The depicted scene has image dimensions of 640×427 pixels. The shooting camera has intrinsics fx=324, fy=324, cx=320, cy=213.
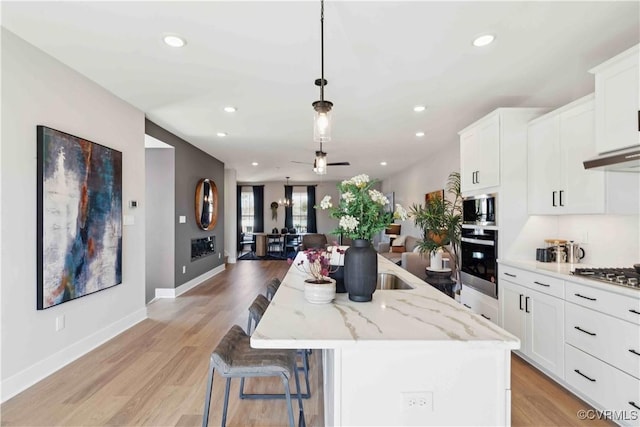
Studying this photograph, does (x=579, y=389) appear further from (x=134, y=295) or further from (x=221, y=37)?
(x=134, y=295)

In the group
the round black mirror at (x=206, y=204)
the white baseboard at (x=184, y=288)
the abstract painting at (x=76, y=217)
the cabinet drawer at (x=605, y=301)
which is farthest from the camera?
the round black mirror at (x=206, y=204)

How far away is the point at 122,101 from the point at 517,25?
3.87m

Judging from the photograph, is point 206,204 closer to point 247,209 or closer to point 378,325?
point 378,325

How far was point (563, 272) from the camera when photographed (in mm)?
2537

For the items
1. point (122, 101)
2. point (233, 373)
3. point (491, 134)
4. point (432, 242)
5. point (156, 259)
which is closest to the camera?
point (233, 373)

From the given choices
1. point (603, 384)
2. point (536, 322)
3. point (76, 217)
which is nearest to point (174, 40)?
point (76, 217)

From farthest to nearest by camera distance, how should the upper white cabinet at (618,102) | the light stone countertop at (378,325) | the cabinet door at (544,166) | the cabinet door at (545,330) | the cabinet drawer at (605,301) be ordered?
the cabinet door at (544,166) < the cabinet door at (545,330) < the upper white cabinet at (618,102) < the cabinet drawer at (605,301) < the light stone countertop at (378,325)

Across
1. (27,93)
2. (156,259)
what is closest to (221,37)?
(27,93)

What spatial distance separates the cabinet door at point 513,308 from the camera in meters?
2.92

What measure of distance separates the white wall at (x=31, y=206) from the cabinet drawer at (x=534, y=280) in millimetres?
4077

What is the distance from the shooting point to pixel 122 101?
3678 millimetres

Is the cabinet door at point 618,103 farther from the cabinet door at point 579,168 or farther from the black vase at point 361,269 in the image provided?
the black vase at point 361,269

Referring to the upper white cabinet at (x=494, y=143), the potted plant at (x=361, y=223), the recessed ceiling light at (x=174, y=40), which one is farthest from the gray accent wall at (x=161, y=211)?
the upper white cabinet at (x=494, y=143)

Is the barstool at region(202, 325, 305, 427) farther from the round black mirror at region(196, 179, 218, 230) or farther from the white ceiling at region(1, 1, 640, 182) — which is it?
the round black mirror at region(196, 179, 218, 230)
